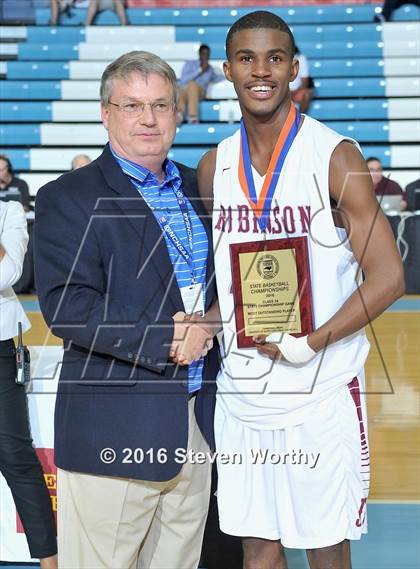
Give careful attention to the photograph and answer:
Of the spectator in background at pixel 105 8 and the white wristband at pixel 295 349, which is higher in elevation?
the spectator in background at pixel 105 8

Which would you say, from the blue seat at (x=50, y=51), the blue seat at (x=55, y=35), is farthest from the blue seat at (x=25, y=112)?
the blue seat at (x=55, y=35)

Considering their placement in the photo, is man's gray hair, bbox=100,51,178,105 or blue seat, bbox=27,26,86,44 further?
blue seat, bbox=27,26,86,44

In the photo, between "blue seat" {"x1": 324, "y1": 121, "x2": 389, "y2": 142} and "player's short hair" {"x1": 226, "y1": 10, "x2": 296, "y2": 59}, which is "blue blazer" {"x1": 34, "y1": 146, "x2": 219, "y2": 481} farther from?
"blue seat" {"x1": 324, "y1": 121, "x2": 389, "y2": 142}

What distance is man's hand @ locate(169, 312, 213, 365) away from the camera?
229 cm

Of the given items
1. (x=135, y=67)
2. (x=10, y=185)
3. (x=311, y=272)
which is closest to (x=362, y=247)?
(x=311, y=272)

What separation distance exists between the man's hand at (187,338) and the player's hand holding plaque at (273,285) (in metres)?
0.11

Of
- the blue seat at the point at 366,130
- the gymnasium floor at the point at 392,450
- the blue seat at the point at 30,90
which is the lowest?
the gymnasium floor at the point at 392,450

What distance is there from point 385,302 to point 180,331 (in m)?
0.46

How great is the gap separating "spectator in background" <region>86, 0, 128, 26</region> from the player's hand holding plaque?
43.4ft

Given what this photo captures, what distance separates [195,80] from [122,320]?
37.8ft

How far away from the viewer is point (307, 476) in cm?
234

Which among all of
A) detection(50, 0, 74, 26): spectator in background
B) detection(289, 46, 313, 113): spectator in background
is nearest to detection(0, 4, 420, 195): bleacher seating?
detection(50, 0, 74, 26): spectator in background

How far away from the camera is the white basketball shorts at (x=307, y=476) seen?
233 centimetres

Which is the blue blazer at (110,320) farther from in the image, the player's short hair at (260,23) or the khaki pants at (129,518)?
the player's short hair at (260,23)
